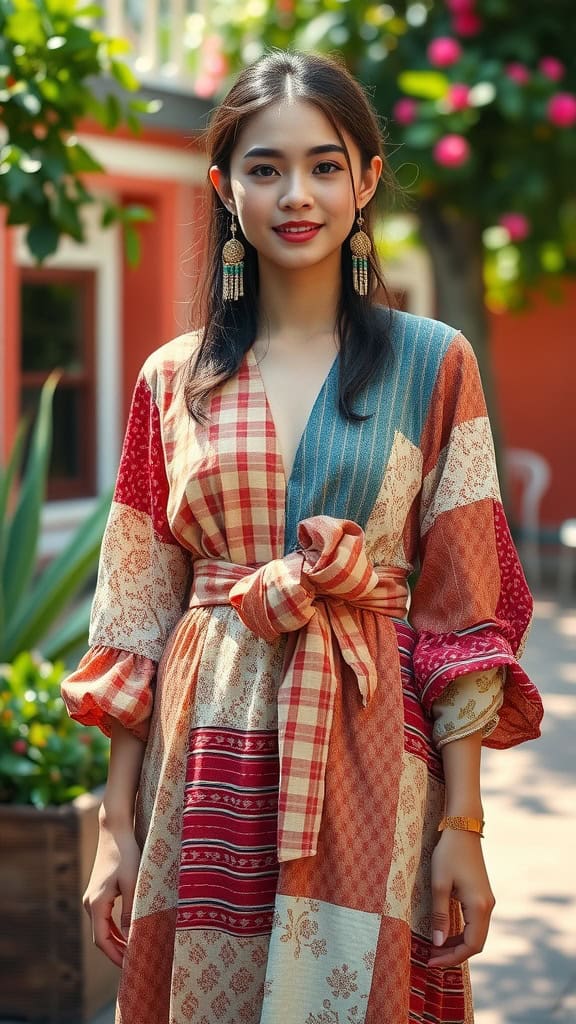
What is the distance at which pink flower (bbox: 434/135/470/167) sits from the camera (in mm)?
7629

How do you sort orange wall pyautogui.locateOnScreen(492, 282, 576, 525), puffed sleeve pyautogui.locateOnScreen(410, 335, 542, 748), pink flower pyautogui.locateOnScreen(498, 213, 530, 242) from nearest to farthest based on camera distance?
puffed sleeve pyautogui.locateOnScreen(410, 335, 542, 748), pink flower pyautogui.locateOnScreen(498, 213, 530, 242), orange wall pyautogui.locateOnScreen(492, 282, 576, 525)

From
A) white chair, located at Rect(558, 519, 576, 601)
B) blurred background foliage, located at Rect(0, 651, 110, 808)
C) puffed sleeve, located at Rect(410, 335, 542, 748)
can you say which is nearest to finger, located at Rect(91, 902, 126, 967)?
puffed sleeve, located at Rect(410, 335, 542, 748)

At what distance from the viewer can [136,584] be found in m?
2.01

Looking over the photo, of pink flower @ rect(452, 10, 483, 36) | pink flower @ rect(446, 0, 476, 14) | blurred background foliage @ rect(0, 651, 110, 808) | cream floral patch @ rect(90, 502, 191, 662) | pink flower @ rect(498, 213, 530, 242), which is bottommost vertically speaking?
blurred background foliage @ rect(0, 651, 110, 808)

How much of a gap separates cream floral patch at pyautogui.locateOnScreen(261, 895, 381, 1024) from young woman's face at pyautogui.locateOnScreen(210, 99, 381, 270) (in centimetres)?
83

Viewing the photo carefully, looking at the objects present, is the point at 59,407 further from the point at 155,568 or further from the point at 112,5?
the point at 155,568

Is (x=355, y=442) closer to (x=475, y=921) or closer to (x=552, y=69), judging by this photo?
(x=475, y=921)

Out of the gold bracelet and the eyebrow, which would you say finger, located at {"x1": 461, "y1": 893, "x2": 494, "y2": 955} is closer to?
the gold bracelet

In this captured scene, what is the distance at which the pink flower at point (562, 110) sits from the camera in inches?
293

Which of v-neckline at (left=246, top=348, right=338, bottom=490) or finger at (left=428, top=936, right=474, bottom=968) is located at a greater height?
v-neckline at (left=246, top=348, right=338, bottom=490)

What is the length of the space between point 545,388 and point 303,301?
10.4 meters

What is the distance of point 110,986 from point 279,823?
1.72 m

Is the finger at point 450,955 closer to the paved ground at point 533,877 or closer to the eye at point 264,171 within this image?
the eye at point 264,171

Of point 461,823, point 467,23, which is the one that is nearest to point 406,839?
point 461,823
